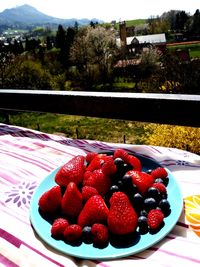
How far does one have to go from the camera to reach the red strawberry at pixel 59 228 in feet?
3.60

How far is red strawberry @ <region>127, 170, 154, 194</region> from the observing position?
120 cm

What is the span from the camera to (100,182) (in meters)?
1.20

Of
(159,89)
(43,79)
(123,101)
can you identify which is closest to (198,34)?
(43,79)

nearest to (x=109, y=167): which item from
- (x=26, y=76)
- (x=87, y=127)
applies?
(x=87, y=127)

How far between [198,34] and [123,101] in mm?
91333

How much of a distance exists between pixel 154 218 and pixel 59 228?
1.01 ft

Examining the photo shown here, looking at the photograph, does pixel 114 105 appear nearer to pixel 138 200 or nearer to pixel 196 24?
pixel 138 200

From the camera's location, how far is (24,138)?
2.12 metres

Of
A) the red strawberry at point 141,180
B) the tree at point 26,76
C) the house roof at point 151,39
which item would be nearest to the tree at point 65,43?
the tree at point 26,76

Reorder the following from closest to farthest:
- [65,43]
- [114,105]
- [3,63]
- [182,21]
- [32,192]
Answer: [32,192], [114,105], [3,63], [65,43], [182,21]

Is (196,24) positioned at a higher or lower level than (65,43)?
higher

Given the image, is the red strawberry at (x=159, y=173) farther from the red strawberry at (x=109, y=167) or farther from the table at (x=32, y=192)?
the red strawberry at (x=109, y=167)

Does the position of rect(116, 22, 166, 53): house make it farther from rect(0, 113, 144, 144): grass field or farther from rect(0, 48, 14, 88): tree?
rect(0, 113, 144, 144): grass field

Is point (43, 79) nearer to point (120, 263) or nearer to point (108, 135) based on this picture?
point (108, 135)
